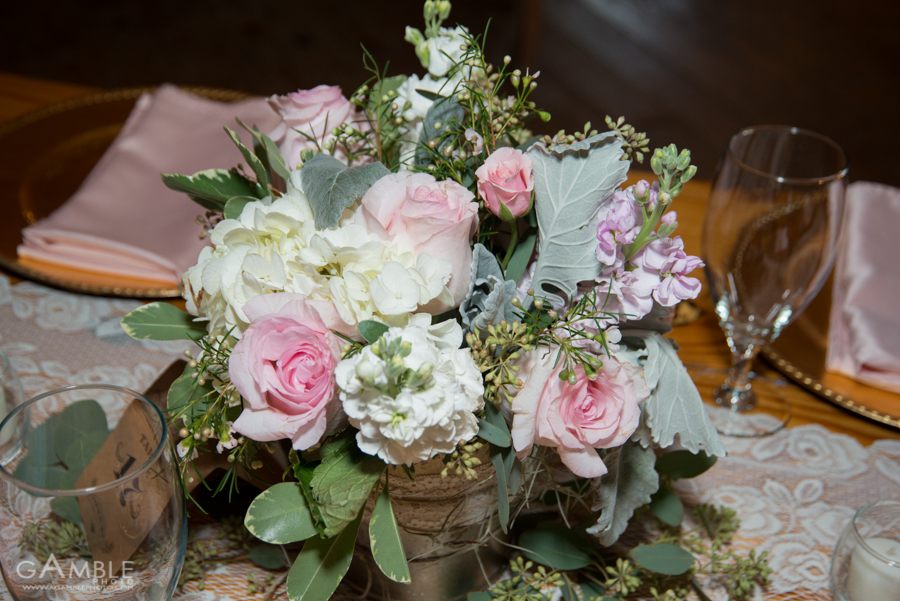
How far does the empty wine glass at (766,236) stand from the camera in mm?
662

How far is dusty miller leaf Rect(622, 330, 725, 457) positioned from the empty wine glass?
0.81ft

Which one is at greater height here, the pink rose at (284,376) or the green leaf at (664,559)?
the pink rose at (284,376)

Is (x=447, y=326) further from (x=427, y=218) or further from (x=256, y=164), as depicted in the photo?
(x=256, y=164)

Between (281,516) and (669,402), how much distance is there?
248 mm

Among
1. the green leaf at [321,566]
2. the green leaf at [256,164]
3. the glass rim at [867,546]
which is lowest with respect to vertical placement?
the green leaf at [321,566]

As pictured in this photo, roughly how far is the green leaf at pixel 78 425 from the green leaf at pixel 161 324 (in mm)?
58

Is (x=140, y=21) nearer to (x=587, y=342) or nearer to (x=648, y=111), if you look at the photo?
(x=648, y=111)

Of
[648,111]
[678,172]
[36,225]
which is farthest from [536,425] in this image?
[648,111]

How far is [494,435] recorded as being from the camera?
1.46 ft

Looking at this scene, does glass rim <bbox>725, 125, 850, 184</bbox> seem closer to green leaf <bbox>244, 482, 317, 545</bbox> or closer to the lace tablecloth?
the lace tablecloth

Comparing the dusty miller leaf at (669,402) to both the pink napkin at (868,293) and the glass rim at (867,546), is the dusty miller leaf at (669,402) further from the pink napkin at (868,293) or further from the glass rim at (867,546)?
the pink napkin at (868,293)

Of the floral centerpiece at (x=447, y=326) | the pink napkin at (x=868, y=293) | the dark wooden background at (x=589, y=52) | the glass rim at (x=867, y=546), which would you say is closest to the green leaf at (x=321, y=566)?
the floral centerpiece at (x=447, y=326)

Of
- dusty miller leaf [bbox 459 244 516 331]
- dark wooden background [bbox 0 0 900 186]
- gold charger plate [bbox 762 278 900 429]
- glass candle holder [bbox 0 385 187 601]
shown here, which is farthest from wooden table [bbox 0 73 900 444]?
dark wooden background [bbox 0 0 900 186]

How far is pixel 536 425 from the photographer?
0.44m
